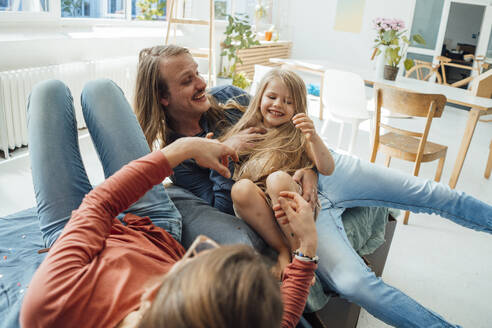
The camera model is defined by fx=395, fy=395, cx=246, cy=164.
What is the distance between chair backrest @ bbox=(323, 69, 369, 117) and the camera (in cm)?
316

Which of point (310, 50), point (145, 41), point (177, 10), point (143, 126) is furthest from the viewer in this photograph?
point (310, 50)

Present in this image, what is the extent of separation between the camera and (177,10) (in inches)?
186

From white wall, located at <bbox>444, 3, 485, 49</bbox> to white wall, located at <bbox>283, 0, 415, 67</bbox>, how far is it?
635 millimetres

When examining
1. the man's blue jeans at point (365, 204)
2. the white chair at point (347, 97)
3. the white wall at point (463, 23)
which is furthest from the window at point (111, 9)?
the white wall at point (463, 23)

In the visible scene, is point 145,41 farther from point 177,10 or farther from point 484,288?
point 484,288

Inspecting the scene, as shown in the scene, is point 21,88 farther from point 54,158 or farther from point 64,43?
point 54,158

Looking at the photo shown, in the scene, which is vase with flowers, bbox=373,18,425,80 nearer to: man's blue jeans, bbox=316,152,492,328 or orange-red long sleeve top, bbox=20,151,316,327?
man's blue jeans, bbox=316,152,492,328

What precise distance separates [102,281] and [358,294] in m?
0.80

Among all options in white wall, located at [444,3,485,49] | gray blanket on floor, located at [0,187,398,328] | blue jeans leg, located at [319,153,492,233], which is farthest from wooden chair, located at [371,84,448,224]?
white wall, located at [444,3,485,49]

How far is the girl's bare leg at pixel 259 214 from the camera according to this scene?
1.25 m

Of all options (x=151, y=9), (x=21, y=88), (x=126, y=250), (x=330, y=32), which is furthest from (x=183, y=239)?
(x=330, y=32)

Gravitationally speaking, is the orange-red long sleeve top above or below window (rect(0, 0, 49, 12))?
below

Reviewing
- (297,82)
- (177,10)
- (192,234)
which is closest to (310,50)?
(177,10)

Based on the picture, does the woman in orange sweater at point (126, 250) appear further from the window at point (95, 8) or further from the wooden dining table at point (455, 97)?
the window at point (95, 8)
